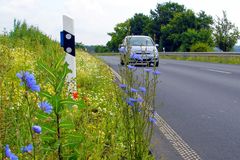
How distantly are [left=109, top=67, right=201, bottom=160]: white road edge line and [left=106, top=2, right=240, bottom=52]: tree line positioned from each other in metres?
63.1

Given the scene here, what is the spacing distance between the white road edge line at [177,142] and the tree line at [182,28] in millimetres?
63145

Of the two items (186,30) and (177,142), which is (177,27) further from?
(177,142)

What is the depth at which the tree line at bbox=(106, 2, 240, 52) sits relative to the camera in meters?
76.9

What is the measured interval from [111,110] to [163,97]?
417cm

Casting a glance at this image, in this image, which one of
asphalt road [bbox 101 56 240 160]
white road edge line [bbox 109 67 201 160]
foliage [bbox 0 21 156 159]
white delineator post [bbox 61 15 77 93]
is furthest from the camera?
white delineator post [bbox 61 15 77 93]

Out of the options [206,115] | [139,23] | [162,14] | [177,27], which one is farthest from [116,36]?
A: [206,115]

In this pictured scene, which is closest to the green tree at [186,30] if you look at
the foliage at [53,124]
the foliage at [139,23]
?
the foliage at [139,23]

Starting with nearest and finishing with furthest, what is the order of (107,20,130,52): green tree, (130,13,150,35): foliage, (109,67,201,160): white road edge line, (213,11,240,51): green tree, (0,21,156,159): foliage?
(0,21,156,159): foliage → (109,67,201,160): white road edge line → (213,11,240,51): green tree → (130,13,150,35): foliage → (107,20,130,52): green tree

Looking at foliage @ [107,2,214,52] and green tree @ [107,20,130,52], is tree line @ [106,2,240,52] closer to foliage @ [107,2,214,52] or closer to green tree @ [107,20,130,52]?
foliage @ [107,2,214,52]

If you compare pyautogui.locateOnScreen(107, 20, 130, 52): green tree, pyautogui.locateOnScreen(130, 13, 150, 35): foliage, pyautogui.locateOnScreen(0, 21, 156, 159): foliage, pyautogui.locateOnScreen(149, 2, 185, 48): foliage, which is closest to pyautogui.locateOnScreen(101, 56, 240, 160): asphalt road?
pyautogui.locateOnScreen(0, 21, 156, 159): foliage

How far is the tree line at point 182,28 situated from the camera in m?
76.9

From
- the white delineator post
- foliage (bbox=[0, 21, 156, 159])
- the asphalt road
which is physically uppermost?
the white delineator post

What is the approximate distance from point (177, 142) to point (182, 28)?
3257 inches

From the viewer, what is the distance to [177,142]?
5.64 meters
